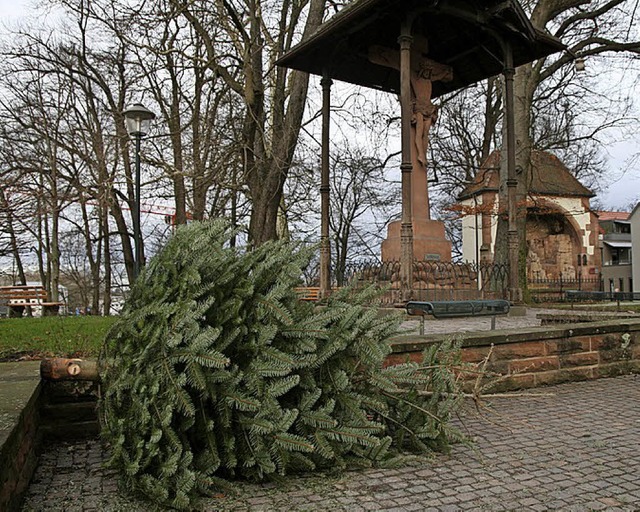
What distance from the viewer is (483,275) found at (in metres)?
10.1

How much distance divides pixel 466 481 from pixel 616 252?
55456 millimetres

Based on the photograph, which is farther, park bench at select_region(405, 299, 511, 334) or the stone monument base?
the stone monument base

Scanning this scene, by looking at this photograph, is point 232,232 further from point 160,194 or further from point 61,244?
point 61,244

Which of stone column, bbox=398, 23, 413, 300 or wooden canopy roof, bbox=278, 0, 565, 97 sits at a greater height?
wooden canopy roof, bbox=278, 0, 565, 97

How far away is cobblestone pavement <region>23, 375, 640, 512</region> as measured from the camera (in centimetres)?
296

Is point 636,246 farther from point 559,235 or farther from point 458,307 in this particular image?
point 458,307

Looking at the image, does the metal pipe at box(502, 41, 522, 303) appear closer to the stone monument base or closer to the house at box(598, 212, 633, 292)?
the stone monument base

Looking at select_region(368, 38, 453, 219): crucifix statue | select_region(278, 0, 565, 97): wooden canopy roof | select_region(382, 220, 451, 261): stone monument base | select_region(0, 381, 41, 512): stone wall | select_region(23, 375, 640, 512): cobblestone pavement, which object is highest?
select_region(278, 0, 565, 97): wooden canopy roof

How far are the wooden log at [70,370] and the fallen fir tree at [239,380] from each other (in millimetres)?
566

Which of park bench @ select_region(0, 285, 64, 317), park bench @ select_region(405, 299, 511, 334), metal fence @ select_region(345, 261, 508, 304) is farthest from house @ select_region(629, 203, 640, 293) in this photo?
park bench @ select_region(405, 299, 511, 334)

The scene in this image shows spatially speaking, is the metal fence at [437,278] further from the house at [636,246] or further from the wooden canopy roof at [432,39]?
the house at [636,246]

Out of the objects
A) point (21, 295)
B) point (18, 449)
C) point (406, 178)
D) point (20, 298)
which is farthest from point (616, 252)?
point (18, 449)

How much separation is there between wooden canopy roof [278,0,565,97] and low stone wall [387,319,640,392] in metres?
4.80

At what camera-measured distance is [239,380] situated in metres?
3.09
